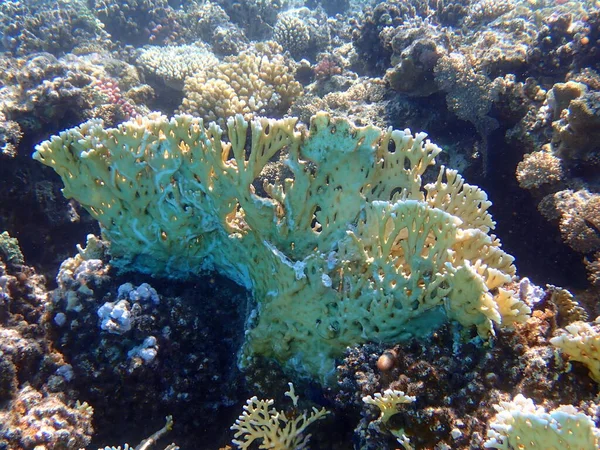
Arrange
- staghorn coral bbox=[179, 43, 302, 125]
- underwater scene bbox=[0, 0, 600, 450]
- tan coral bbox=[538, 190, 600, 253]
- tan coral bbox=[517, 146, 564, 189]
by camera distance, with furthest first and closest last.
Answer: staghorn coral bbox=[179, 43, 302, 125], tan coral bbox=[517, 146, 564, 189], tan coral bbox=[538, 190, 600, 253], underwater scene bbox=[0, 0, 600, 450]

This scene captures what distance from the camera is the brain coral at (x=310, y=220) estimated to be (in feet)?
9.00

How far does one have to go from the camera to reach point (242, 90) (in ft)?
21.5

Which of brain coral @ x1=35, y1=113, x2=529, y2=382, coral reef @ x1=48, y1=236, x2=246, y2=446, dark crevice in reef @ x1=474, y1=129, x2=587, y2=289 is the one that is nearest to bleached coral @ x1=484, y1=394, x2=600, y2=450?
brain coral @ x1=35, y1=113, x2=529, y2=382

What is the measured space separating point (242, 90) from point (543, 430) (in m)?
6.24

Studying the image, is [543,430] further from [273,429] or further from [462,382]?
[273,429]

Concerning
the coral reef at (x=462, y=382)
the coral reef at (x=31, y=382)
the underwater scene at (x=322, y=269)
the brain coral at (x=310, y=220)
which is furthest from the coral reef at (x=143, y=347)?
the coral reef at (x=462, y=382)

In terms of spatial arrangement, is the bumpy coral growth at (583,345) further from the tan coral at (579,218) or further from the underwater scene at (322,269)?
the tan coral at (579,218)

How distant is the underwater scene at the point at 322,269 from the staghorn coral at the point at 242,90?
5.55 feet

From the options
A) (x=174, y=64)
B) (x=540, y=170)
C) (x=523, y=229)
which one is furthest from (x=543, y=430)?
(x=174, y=64)

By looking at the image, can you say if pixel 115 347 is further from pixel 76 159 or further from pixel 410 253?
pixel 410 253

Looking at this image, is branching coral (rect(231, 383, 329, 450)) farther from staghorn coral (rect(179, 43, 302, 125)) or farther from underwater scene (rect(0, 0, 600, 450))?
staghorn coral (rect(179, 43, 302, 125))

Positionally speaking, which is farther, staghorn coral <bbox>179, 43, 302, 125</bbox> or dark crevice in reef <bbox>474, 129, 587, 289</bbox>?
staghorn coral <bbox>179, 43, 302, 125</bbox>

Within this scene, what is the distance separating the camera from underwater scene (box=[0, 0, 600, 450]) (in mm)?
2562

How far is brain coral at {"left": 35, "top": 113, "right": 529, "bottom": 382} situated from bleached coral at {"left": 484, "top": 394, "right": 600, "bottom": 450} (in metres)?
0.68
